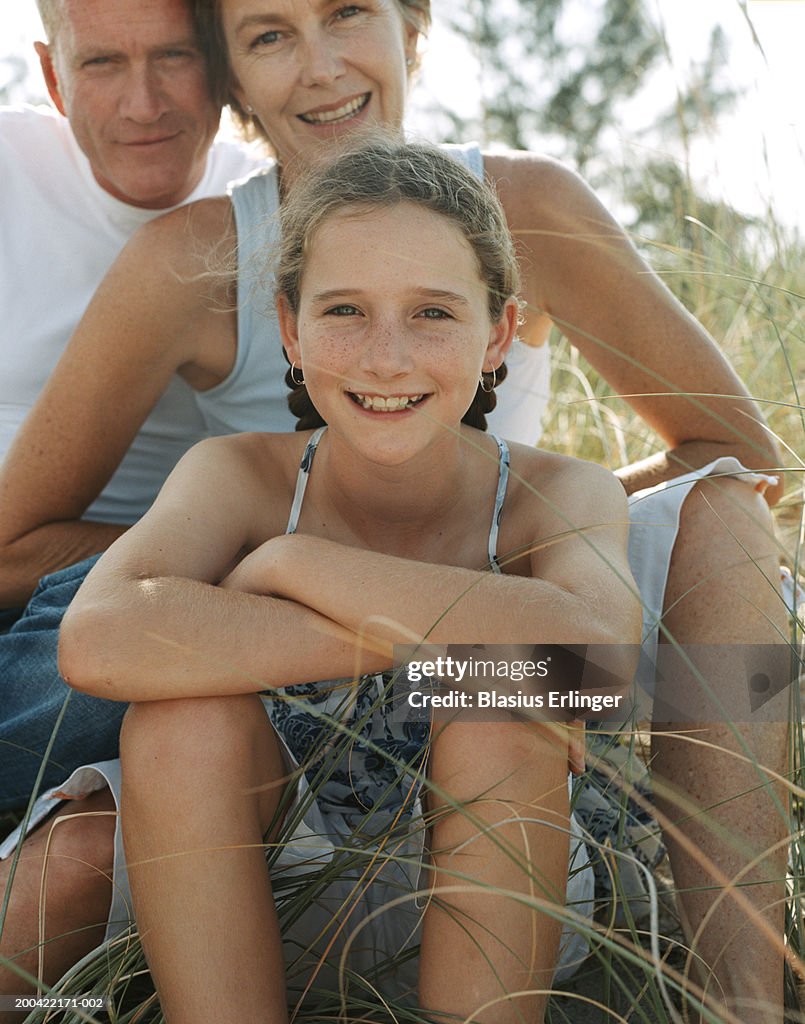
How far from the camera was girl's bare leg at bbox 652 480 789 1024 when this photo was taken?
1707mm

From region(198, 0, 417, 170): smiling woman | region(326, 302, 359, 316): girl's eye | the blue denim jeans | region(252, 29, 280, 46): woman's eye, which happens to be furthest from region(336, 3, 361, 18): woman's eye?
the blue denim jeans

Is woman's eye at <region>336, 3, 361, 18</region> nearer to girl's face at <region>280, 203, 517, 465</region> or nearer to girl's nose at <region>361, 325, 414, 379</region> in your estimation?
girl's face at <region>280, 203, 517, 465</region>

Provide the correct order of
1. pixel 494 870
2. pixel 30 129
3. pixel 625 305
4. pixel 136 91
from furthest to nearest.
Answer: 1. pixel 30 129
2. pixel 136 91
3. pixel 625 305
4. pixel 494 870

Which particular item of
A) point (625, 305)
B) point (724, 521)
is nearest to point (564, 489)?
point (724, 521)

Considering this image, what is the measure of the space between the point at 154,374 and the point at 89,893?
1.08 m

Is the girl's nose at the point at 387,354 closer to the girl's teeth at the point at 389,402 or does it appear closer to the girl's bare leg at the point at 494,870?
the girl's teeth at the point at 389,402

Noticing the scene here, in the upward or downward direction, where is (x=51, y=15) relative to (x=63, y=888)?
upward

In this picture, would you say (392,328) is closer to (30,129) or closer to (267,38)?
(267,38)

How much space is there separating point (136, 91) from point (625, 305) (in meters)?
1.18

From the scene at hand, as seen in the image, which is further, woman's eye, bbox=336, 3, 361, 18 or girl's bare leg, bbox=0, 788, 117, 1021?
woman's eye, bbox=336, 3, 361, 18

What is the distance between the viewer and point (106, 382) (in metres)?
2.43

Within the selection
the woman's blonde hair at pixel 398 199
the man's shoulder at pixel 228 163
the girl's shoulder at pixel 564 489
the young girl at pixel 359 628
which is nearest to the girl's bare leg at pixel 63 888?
the young girl at pixel 359 628

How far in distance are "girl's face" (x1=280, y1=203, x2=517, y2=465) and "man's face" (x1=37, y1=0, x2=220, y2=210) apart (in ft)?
3.09

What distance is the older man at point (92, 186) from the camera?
262 centimetres
